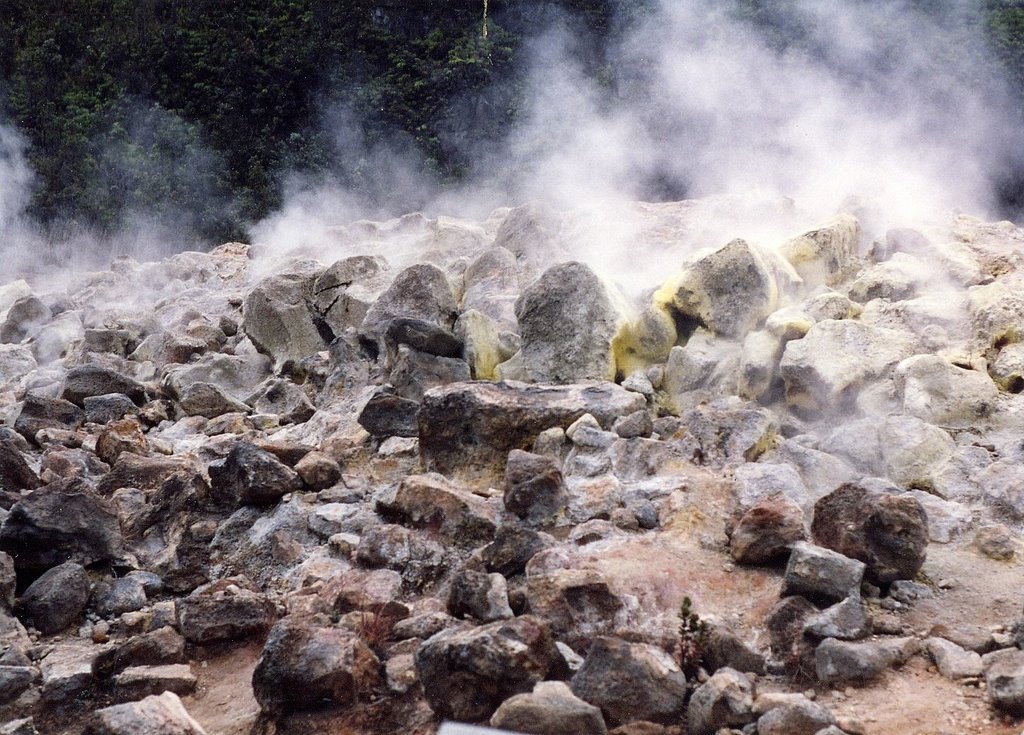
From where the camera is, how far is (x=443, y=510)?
12.8 ft

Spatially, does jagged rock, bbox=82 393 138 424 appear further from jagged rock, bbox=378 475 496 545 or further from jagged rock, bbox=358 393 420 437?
jagged rock, bbox=378 475 496 545

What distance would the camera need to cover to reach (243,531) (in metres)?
4.23

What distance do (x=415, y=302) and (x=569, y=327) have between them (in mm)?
1232

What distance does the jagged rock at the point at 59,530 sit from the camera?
151 inches

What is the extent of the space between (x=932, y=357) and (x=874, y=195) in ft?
9.55

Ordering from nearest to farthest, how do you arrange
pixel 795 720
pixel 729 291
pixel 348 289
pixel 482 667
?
pixel 795 720 < pixel 482 667 < pixel 729 291 < pixel 348 289

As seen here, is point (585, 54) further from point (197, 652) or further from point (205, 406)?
point (197, 652)

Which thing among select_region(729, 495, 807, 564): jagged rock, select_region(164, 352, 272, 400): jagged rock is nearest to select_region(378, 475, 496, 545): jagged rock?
select_region(729, 495, 807, 564): jagged rock

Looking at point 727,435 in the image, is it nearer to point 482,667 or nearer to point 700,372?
point 700,372

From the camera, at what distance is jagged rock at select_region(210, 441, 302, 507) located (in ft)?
14.1

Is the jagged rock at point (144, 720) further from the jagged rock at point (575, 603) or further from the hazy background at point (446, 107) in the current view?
the hazy background at point (446, 107)

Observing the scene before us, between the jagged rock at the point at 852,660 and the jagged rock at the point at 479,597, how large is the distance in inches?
36.3

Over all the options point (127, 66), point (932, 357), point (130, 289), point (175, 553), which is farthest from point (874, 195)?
point (127, 66)

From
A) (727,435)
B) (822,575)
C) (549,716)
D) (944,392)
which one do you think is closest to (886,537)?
(822,575)
